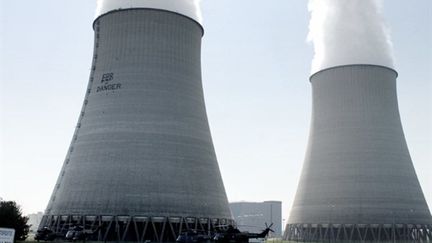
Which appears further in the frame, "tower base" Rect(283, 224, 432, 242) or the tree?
"tower base" Rect(283, 224, 432, 242)

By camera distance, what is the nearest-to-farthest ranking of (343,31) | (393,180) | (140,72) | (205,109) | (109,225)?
(109,225) → (140,72) → (205,109) → (393,180) → (343,31)

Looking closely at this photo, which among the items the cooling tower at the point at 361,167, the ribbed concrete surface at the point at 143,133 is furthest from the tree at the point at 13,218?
the cooling tower at the point at 361,167

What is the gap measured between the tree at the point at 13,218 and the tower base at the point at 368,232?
67.6 feet

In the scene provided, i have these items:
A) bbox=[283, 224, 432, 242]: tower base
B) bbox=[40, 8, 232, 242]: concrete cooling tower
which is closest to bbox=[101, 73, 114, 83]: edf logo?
bbox=[40, 8, 232, 242]: concrete cooling tower

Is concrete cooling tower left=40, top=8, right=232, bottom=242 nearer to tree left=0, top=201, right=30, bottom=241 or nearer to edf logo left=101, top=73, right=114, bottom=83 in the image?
edf logo left=101, top=73, right=114, bottom=83

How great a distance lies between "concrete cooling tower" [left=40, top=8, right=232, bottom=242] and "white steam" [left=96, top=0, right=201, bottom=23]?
401mm

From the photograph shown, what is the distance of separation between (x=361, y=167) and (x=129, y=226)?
1739cm

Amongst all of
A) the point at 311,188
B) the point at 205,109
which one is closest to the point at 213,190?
the point at 205,109

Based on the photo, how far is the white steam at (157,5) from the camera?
29.0m

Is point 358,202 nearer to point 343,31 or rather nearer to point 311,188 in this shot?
point 311,188

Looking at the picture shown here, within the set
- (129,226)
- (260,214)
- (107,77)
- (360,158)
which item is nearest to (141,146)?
(129,226)

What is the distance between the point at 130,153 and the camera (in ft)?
86.4

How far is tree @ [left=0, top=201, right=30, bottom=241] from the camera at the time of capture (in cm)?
2423

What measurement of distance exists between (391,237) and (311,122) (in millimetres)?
9990
